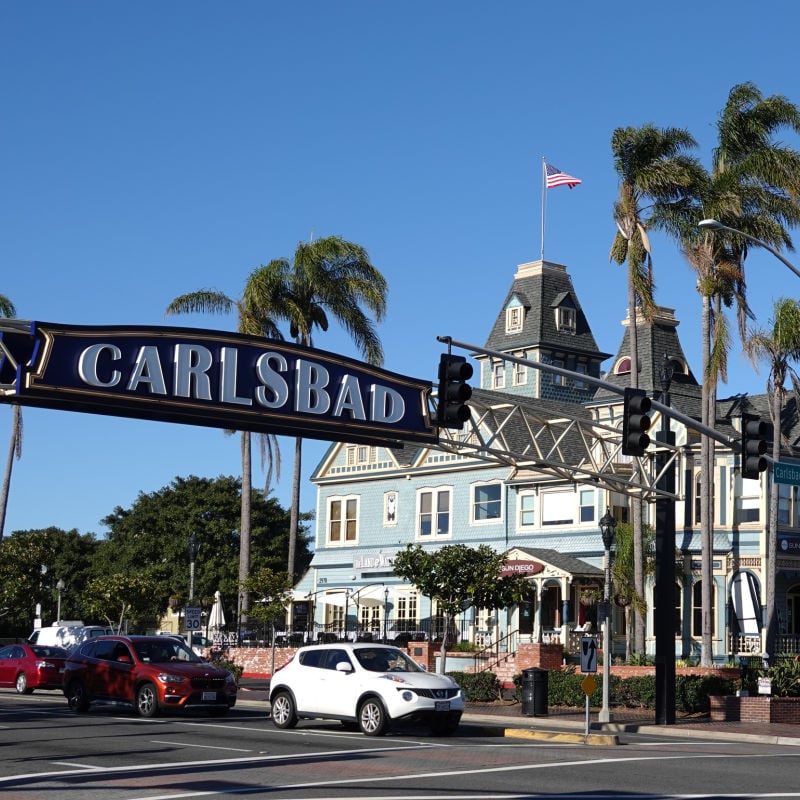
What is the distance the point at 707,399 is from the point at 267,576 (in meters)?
15.8

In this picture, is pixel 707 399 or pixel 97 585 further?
pixel 97 585

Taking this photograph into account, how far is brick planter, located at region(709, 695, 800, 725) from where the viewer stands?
28.2 metres

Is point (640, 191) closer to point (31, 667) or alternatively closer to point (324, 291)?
point (324, 291)

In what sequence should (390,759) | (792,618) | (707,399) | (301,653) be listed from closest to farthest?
(390,759), (301,653), (707,399), (792,618)

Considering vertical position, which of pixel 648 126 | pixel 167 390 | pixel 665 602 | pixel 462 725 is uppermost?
pixel 648 126

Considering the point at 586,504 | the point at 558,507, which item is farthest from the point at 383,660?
the point at 558,507

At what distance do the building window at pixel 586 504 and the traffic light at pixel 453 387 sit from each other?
93.8 feet

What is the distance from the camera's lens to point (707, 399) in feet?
132

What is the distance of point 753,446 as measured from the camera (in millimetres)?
22531

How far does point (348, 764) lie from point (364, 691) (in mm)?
5175

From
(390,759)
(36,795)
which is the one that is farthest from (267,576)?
(36,795)

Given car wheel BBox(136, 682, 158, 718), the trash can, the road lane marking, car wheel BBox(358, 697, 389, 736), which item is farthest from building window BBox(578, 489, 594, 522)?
the road lane marking

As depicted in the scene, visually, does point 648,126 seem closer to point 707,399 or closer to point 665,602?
point 707,399

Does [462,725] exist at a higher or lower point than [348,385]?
lower
